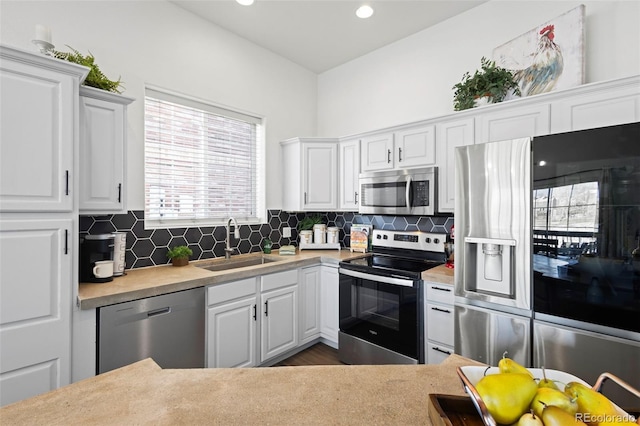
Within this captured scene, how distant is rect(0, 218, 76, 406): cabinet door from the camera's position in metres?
1.42

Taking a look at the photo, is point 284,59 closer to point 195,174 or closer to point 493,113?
point 195,174

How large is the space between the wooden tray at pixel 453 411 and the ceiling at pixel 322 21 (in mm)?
2981

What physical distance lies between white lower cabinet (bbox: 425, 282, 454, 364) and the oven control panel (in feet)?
2.24

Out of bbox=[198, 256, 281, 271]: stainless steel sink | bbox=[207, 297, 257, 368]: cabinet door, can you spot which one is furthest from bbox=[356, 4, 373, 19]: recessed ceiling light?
bbox=[207, 297, 257, 368]: cabinet door

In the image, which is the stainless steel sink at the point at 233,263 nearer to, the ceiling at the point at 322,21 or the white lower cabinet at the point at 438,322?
the white lower cabinet at the point at 438,322

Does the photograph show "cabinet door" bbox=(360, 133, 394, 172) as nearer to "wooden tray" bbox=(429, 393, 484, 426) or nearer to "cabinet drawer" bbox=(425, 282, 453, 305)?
"cabinet drawer" bbox=(425, 282, 453, 305)

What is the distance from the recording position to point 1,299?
1404 millimetres

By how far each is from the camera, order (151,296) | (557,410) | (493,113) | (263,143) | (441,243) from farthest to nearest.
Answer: (263,143)
(441,243)
(493,113)
(151,296)
(557,410)

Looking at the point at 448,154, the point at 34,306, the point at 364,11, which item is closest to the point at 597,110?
the point at 448,154

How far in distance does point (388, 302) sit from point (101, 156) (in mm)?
Answer: 2312

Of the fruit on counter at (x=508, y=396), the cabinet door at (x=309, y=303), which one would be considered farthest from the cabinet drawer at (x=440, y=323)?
the fruit on counter at (x=508, y=396)

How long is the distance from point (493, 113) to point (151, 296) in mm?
2686

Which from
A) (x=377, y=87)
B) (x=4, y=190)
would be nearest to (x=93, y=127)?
(x=4, y=190)

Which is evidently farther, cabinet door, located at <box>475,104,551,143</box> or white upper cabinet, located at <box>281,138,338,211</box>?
white upper cabinet, located at <box>281,138,338,211</box>
